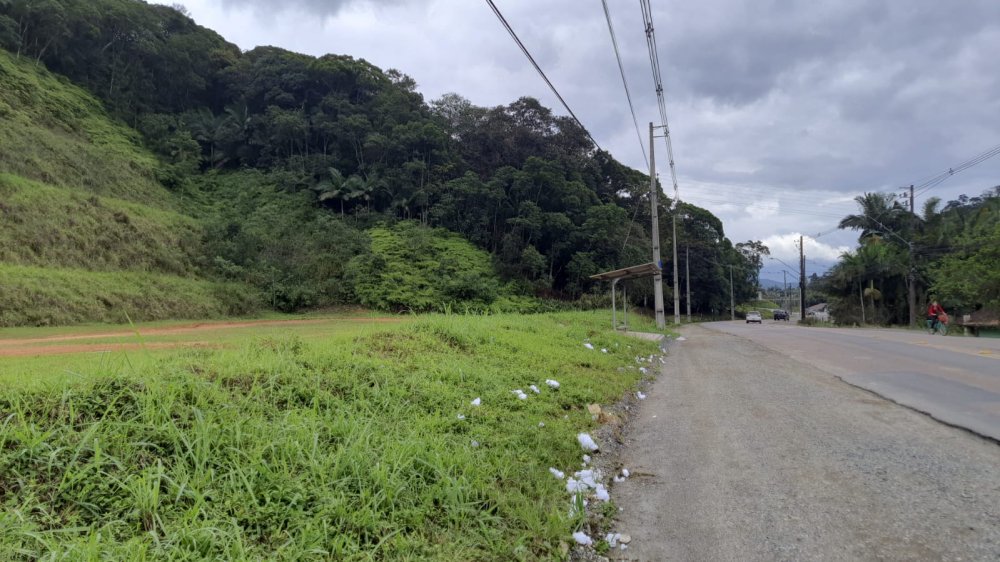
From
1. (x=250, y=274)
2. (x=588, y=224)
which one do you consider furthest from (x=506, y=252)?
(x=250, y=274)

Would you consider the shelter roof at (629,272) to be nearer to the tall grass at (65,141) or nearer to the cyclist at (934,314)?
the cyclist at (934,314)

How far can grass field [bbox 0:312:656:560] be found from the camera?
95.3 inches

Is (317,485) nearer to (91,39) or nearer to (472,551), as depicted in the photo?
(472,551)

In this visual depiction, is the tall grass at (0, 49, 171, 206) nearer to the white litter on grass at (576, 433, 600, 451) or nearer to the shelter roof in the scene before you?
the shelter roof

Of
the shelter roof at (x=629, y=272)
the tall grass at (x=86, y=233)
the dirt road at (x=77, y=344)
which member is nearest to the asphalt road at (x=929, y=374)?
the shelter roof at (x=629, y=272)

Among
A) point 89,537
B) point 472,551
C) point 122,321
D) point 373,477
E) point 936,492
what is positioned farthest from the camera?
point 122,321

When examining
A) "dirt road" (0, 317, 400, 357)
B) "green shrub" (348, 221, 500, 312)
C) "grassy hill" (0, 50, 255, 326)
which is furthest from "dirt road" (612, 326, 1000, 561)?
"green shrub" (348, 221, 500, 312)

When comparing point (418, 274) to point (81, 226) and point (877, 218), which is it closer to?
point (81, 226)

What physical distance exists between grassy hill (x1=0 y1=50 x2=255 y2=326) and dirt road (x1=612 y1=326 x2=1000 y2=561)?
17482mm

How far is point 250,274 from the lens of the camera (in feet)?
80.4

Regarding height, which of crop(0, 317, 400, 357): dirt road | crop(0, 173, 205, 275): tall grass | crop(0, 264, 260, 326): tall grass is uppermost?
crop(0, 173, 205, 275): tall grass

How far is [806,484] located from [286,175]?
37.1m

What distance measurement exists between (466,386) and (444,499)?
217 cm

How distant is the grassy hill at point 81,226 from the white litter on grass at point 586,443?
1660cm
